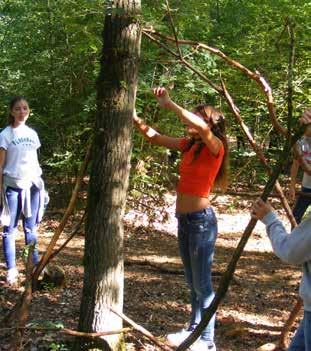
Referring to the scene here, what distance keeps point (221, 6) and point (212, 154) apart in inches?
442

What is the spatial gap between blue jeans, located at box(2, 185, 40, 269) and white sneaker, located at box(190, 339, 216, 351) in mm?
2114

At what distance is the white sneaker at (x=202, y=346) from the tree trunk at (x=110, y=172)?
607mm

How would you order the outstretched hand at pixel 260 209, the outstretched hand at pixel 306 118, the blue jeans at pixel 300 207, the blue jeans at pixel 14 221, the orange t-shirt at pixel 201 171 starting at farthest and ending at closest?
1. the blue jeans at pixel 300 207
2. the blue jeans at pixel 14 221
3. the orange t-shirt at pixel 201 171
4. the outstretched hand at pixel 260 209
5. the outstretched hand at pixel 306 118

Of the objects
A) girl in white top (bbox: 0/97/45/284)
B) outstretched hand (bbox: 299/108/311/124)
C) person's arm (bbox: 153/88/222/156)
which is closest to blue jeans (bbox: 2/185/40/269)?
girl in white top (bbox: 0/97/45/284)

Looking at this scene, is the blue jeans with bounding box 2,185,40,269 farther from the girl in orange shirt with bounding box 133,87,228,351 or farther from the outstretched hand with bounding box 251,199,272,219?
the outstretched hand with bounding box 251,199,272,219

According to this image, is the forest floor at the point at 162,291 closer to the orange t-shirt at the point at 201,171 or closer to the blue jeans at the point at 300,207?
the blue jeans at the point at 300,207

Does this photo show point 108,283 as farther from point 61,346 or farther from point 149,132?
point 149,132

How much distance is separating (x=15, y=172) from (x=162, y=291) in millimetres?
1966

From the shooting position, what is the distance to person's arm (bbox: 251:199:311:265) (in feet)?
7.85

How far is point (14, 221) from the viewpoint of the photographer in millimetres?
5238

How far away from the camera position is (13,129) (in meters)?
5.14

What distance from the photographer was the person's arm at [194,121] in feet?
10.8

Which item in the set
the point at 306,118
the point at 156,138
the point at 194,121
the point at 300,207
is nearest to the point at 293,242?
the point at 306,118

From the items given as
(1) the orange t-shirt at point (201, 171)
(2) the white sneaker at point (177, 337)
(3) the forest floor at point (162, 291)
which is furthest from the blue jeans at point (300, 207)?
(1) the orange t-shirt at point (201, 171)
